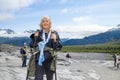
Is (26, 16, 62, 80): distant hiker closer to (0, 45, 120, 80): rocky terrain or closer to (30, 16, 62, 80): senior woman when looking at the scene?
(30, 16, 62, 80): senior woman

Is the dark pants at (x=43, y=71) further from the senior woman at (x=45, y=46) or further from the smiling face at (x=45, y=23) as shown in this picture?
the smiling face at (x=45, y=23)

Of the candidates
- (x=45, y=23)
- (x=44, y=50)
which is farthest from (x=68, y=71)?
(x=45, y=23)

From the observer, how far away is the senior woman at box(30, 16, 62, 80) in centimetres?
1008

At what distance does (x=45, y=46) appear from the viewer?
33.4 feet

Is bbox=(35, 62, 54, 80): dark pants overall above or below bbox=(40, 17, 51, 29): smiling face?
below

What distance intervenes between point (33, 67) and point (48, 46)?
0.77 meters

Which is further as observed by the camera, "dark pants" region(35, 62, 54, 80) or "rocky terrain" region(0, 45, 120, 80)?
"rocky terrain" region(0, 45, 120, 80)

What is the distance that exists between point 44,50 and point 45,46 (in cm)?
13

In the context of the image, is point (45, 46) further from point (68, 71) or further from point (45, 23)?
point (68, 71)

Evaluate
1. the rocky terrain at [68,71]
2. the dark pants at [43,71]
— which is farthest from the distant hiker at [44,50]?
the rocky terrain at [68,71]

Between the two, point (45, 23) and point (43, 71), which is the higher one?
point (45, 23)

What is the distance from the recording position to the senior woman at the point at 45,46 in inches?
397

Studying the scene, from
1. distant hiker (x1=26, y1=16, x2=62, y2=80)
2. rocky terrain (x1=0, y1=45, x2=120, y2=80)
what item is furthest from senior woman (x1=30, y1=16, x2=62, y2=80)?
rocky terrain (x1=0, y1=45, x2=120, y2=80)

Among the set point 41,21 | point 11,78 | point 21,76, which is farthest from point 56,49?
point 21,76
